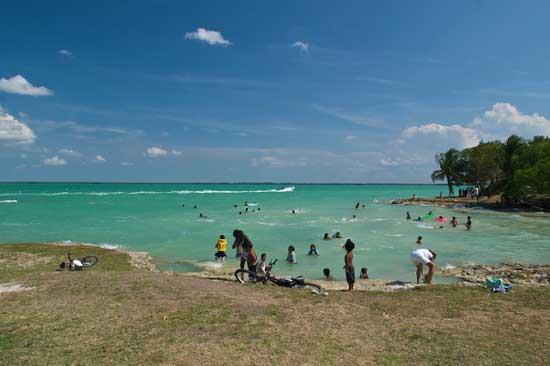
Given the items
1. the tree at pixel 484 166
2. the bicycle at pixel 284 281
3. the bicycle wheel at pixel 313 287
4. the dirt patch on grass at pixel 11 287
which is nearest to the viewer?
the dirt patch on grass at pixel 11 287

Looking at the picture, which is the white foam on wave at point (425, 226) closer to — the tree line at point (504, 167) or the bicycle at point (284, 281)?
the tree line at point (504, 167)

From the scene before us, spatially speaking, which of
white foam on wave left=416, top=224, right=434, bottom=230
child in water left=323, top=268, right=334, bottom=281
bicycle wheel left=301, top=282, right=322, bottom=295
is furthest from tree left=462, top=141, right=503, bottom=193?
bicycle wheel left=301, top=282, right=322, bottom=295

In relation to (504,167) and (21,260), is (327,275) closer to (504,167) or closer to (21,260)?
(21,260)

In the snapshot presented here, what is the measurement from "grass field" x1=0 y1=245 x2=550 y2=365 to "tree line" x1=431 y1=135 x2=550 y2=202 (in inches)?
1597

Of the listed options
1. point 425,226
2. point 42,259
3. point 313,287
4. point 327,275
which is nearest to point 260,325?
point 313,287

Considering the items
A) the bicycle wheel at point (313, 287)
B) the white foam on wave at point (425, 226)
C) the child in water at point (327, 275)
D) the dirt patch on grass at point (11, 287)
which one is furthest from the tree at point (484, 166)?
the dirt patch on grass at point (11, 287)

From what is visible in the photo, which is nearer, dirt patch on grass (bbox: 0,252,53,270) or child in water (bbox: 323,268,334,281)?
child in water (bbox: 323,268,334,281)

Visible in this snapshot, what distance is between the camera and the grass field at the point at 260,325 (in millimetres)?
6742

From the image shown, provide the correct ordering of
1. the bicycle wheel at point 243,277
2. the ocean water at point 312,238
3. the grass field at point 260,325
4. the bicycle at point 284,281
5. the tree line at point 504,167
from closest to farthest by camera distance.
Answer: the grass field at point 260,325 → the bicycle at point 284,281 → the bicycle wheel at point 243,277 → the ocean water at point 312,238 → the tree line at point 504,167

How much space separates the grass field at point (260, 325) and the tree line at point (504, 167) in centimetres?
4056

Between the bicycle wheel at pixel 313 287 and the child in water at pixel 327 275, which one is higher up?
the bicycle wheel at pixel 313 287

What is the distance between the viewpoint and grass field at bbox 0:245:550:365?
6.74m

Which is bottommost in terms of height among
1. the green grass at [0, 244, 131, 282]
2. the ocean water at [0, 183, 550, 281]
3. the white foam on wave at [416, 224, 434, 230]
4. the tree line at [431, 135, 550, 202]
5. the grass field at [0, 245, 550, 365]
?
the ocean water at [0, 183, 550, 281]

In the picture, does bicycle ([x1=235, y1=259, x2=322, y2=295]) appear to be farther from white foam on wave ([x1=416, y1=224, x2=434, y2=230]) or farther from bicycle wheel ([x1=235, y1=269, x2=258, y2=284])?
white foam on wave ([x1=416, y1=224, x2=434, y2=230])
